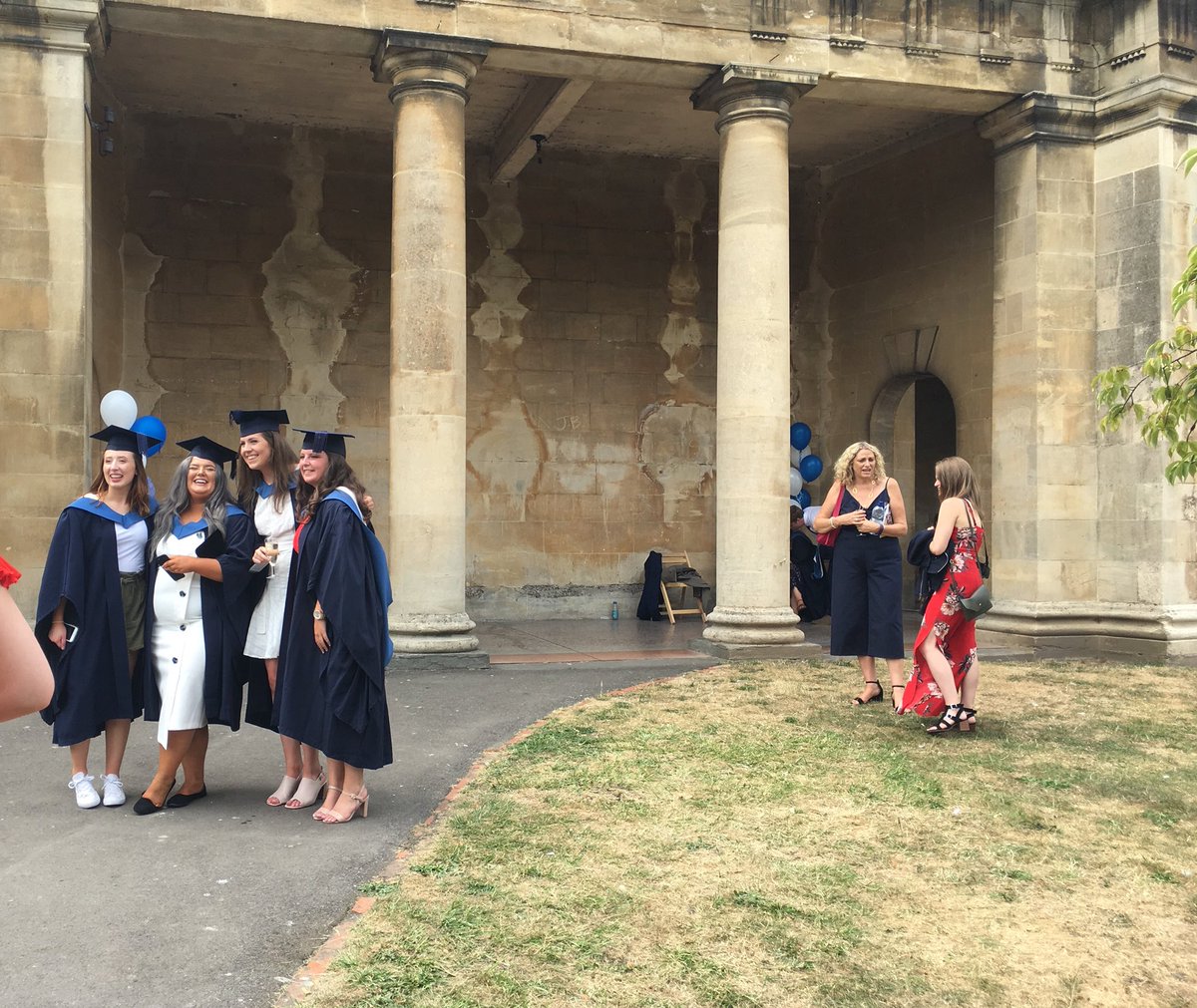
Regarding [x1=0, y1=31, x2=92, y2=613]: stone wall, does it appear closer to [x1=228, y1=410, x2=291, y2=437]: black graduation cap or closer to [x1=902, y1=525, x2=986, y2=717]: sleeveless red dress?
[x1=228, y1=410, x2=291, y2=437]: black graduation cap

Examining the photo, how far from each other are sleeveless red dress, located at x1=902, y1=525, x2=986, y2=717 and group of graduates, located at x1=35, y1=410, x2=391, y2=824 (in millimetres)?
3586

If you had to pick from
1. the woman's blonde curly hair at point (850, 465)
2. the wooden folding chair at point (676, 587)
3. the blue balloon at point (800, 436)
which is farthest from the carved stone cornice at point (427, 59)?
the blue balloon at point (800, 436)

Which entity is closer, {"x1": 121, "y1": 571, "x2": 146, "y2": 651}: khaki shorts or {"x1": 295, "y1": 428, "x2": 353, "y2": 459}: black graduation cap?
{"x1": 295, "y1": 428, "x2": 353, "y2": 459}: black graduation cap

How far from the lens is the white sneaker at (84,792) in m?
5.90

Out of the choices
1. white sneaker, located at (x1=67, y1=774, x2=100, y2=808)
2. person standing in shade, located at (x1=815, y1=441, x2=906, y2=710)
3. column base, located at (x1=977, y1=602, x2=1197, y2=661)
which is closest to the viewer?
white sneaker, located at (x1=67, y1=774, x2=100, y2=808)

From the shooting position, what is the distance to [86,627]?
586 centimetres

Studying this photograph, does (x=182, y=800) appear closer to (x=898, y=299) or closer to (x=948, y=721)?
(x=948, y=721)

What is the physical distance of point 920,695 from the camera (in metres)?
7.73

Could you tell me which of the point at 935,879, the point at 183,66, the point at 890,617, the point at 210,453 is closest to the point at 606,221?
the point at 183,66

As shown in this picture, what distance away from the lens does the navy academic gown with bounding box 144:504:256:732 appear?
5820 mm

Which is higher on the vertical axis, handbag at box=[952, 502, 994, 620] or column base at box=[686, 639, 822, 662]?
handbag at box=[952, 502, 994, 620]

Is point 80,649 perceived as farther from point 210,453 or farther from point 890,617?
point 890,617

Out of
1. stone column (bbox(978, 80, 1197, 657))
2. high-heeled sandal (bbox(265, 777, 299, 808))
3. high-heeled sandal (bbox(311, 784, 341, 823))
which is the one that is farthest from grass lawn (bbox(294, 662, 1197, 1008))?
stone column (bbox(978, 80, 1197, 657))

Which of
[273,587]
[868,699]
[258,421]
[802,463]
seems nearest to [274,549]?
[273,587]
